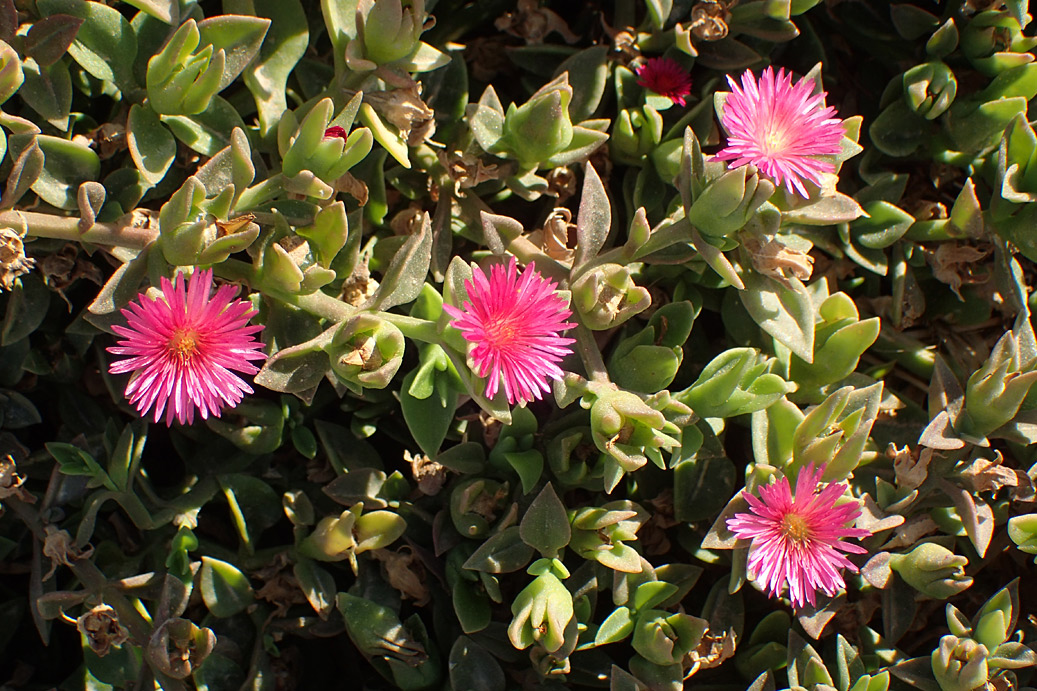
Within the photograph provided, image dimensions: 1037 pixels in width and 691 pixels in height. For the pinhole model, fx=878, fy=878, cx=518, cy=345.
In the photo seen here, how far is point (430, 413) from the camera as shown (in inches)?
39.9

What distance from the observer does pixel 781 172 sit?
93 centimetres

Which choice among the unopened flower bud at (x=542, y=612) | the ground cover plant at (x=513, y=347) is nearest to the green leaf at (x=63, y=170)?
the ground cover plant at (x=513, y=347)

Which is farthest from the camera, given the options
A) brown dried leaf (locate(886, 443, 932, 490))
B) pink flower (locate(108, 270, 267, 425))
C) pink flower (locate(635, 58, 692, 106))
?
pink flower (locate(635, 58, 692, 106))

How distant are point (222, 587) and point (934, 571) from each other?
0.84 metres

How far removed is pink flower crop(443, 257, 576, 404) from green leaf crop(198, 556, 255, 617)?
0.43 metres

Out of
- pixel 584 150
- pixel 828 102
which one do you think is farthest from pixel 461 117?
pixel 828 102

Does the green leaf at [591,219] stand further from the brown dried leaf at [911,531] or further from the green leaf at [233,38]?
the brown dried leaf at [911,531]

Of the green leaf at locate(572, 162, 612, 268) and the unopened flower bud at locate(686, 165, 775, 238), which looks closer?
the unopened flower bud at locate(686, 165, 775, 238)

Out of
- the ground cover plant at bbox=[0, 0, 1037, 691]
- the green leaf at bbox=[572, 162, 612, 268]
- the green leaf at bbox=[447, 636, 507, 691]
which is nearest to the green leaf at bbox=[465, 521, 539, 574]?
the ground cover plant at bbox=[0, 0, 1037, 691]

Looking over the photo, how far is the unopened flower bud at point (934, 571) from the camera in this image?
1.02 m

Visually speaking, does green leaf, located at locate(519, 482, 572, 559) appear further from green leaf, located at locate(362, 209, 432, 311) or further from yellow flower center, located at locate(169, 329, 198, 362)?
yellow flower center, located at locate(169, 329, 198, 362)

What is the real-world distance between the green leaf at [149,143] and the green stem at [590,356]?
51cm

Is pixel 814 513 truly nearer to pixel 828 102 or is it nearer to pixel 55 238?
pixel 828 102

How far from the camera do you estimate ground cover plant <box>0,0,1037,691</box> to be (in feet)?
3.08
